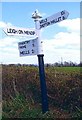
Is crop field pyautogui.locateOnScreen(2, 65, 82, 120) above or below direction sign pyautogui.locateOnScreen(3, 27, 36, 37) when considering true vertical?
below

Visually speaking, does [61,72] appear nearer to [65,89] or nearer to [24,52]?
[65,89]

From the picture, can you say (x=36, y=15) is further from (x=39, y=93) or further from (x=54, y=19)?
(x=39, y=93)

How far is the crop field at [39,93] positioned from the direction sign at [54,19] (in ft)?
5.04

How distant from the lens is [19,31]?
269 inches

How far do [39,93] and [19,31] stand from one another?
1996 millimetres

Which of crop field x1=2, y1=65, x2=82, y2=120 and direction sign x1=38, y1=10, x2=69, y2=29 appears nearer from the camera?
direction sign x1=38, y1=10, x2=69, y2=29

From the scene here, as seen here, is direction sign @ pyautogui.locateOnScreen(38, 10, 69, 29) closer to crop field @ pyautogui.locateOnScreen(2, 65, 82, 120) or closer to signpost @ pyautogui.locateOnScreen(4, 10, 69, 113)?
signpost @ pyautogui.locateOnScreen(4, 10, 69, 113)

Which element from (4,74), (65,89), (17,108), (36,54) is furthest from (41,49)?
(4,74)

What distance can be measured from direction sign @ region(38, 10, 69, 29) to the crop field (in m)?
1.54

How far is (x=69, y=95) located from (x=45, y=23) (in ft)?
5.80

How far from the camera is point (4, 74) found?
9406mm

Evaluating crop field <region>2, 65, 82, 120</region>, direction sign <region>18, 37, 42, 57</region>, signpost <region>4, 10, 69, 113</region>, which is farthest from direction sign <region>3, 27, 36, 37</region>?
crop field <region>2, 65, 82, 120</region>

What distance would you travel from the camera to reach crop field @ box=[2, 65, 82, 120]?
7.10 meters

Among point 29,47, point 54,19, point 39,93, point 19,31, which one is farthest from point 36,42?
point 39,93
